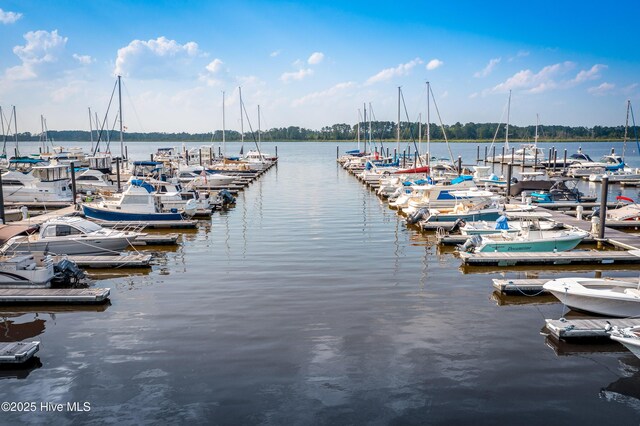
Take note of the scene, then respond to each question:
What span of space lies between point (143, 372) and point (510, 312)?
420 inches

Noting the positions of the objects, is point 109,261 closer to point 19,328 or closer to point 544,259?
point 19,328

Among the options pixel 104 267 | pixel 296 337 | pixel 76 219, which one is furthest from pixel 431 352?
pixel 76 219

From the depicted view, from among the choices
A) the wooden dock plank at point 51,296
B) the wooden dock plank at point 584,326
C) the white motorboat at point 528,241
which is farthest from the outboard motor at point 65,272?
the white motorboat at point 528,241

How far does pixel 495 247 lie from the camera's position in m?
23.3

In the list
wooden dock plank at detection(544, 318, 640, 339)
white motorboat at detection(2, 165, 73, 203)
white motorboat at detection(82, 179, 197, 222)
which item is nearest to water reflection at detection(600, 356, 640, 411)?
wooden dock plank at detection(544, 318, 640, 339)

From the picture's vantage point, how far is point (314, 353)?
1355cm

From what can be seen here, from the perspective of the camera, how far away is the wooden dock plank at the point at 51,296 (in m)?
17.3

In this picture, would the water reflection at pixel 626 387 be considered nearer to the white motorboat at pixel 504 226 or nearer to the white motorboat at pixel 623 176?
the white motorboat at pixel 504 226

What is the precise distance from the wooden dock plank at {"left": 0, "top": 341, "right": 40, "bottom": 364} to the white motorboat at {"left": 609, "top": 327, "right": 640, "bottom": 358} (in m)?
13.4

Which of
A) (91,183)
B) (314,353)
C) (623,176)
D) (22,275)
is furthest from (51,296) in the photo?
(623,176)

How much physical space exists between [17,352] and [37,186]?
31.2 m

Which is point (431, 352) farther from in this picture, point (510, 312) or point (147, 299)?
point (147, 299)

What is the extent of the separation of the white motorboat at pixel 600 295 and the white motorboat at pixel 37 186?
35386 millimetres

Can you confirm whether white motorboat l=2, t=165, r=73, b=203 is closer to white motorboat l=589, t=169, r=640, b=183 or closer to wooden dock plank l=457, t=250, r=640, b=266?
wooden dock plank l=457, t=250, r=640, b=266
